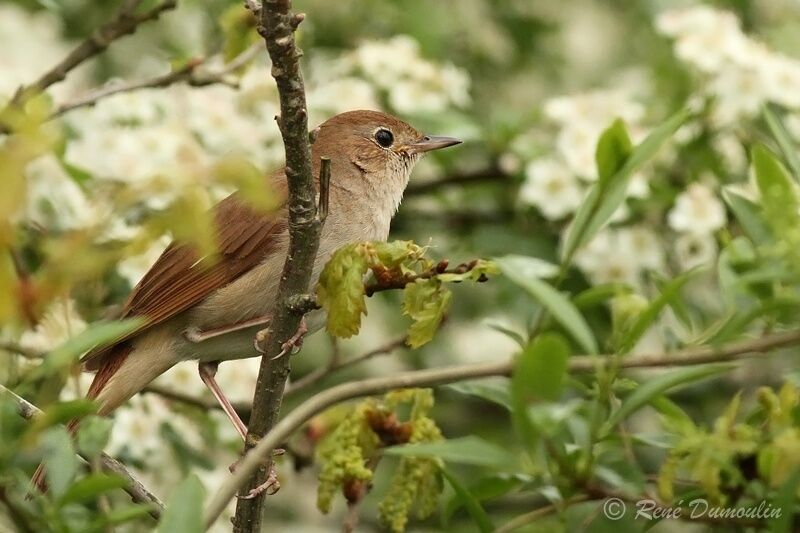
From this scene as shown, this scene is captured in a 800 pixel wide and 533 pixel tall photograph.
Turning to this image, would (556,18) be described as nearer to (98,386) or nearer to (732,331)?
(98,386)

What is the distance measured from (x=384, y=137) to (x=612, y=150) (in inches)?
107

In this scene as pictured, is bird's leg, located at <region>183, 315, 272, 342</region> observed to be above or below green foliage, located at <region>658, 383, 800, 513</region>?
above

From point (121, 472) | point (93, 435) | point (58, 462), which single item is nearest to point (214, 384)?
point (121, 472)

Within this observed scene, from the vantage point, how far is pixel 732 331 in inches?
96.6

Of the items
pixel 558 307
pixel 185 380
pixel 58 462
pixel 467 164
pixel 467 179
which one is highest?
pixel 467 164

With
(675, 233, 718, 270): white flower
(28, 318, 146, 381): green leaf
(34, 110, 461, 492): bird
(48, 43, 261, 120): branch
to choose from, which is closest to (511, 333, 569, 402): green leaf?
(28, 318, 146, 381): green leaf

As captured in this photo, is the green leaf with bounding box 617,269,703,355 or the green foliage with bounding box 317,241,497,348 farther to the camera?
the green foliage with bounding box 317,241,497,348

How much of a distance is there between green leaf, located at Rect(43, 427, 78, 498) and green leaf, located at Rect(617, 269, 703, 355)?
3.48 ft

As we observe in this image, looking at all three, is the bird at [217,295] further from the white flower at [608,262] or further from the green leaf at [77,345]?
the green leaf at [77,345]

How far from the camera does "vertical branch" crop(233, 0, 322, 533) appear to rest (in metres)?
2.66

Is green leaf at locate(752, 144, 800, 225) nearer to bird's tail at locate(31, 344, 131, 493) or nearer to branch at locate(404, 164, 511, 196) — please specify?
bird's tail at locate(31, 344, 131, 493)

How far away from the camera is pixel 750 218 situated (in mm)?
2781

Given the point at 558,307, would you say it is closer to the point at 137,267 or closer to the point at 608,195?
the point at 608,195

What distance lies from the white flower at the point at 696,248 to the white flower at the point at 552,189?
19.3 inches
